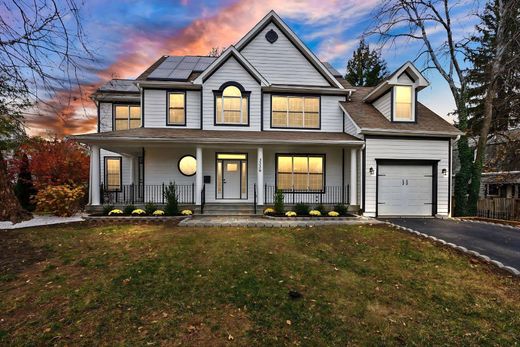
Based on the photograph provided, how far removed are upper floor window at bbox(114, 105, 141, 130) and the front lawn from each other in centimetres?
853

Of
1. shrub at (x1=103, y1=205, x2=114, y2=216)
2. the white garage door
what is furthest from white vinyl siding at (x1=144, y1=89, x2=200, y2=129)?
the white garage door

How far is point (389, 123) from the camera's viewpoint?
11.8 m

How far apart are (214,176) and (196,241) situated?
602cm

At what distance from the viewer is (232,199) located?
12602 millimetres

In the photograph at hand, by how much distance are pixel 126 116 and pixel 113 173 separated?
10.9 feet

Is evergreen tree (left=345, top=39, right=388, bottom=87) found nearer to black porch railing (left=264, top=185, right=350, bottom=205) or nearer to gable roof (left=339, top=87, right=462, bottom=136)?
gable roof (left=339, top=87, right=462, bottom=136)

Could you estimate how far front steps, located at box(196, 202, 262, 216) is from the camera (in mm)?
11055

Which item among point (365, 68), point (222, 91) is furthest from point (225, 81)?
point (365, 68)

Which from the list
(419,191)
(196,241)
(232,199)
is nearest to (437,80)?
(419,191)

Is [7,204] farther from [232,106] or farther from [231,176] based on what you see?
[232,106]

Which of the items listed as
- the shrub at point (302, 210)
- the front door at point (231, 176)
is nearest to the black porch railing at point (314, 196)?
the front door at point (231, 176)

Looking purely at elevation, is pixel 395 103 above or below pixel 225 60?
below

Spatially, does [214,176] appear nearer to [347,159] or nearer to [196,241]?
[196,241]

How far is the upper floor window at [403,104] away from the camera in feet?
39.5
